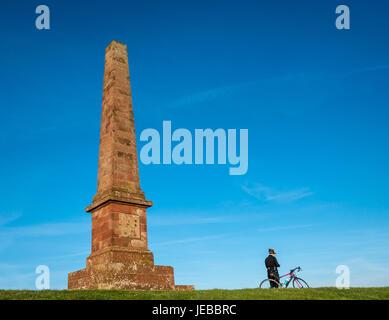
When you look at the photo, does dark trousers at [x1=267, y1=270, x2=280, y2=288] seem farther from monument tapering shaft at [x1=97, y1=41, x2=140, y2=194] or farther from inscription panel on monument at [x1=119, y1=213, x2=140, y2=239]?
monument tapering shaft at [x1=97, y1=41, x2=140, y2=194]

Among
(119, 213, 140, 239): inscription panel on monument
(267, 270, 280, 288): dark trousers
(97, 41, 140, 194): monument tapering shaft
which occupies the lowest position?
(267, 270, 280, 288): dark trousers

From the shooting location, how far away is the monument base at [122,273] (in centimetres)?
1265

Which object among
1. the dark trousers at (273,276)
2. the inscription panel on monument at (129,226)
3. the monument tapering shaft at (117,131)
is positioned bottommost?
the dark trousers at (273,276)

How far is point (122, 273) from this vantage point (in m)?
12.9

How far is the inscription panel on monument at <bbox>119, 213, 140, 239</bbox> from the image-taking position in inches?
548

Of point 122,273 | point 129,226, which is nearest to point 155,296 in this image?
point 122,273

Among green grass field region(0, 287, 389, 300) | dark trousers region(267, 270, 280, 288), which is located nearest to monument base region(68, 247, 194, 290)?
green grass field region(0, 287, 389, 300)

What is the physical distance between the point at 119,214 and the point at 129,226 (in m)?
0.57

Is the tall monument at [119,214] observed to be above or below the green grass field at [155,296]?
above

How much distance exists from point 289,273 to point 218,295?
5.62m

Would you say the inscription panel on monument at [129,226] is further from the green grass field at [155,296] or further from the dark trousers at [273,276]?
the dark trousers at [273,276]

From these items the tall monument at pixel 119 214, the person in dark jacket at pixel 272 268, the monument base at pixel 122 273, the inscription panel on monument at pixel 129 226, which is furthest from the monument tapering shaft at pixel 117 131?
the person in dark jacket at pixel 272 268
